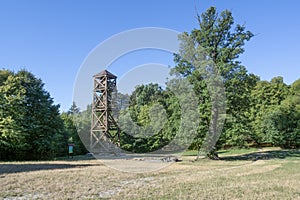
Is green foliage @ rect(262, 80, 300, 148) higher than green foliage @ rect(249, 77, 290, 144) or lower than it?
lower

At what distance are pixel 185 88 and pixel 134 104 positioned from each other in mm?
13517

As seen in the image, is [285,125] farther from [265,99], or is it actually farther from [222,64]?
[222,64]

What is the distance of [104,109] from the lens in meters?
16.7

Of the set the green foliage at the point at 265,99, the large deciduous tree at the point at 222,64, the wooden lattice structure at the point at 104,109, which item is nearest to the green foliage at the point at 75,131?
the wooden lattice structure at the point at 104,109

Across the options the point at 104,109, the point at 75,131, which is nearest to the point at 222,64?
the point at 104,109

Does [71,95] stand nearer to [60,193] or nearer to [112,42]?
[112,42]

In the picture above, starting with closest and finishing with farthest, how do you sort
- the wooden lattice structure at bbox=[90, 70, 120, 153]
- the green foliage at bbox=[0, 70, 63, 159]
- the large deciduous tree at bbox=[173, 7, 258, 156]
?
the large deciduous tree at bbox=[173, 7, 258, 156], the green foliage at bbox=[0, 70, 63, 159], the wooden lattice structure at bbox=[90, 70, 120, 153]

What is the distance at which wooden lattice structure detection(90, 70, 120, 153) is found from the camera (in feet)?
54.6

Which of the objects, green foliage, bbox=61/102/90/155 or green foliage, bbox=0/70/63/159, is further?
green foliage, bbox=61/102/90/155

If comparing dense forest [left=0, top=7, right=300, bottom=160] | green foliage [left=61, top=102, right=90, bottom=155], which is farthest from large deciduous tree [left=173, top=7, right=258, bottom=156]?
green foliage [left=61, top=102, right=90, bottom=155]

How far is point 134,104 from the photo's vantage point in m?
27.0

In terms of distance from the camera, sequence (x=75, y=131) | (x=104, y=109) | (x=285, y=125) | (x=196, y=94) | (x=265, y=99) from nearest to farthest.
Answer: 1. (x=196, y=94)
2. (x=104, y=109)
3. (x=75, y=131)
4. (x=285, y=125)
5. (x=265, y=99)

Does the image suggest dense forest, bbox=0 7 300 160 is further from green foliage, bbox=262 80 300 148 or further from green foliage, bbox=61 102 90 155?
green foliage, bbox=262 80 300 148

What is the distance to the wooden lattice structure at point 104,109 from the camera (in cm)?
1664
